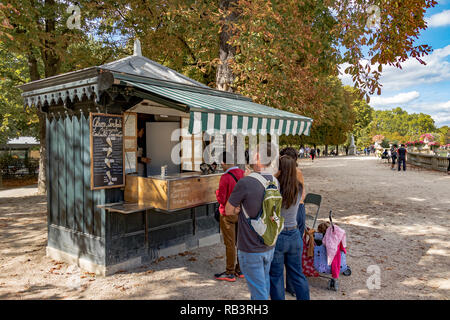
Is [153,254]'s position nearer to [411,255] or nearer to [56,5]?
[411,255]

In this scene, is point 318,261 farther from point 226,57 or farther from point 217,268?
point 226,57

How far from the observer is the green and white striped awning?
4684mm

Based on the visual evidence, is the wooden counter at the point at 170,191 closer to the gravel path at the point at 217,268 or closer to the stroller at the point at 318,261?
the gravel path at the point at 217,268

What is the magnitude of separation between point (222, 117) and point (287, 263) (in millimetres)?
2348

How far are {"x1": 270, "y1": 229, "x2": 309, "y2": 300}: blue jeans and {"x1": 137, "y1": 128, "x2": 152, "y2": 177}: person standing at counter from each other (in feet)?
11.7

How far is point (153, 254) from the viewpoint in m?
5.97

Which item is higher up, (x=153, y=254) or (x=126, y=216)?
(x=126, y=216)

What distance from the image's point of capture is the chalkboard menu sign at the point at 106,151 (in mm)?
5328

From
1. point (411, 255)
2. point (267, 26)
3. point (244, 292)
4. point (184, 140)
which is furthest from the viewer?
point (267, 26)

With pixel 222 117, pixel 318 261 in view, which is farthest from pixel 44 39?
pixel 318 261

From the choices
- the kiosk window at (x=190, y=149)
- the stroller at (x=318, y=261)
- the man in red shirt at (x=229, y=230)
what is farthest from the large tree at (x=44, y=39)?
the stroller at (x=318, y=261)

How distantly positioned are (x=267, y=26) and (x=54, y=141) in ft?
23.8

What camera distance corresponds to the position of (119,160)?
5.67m
